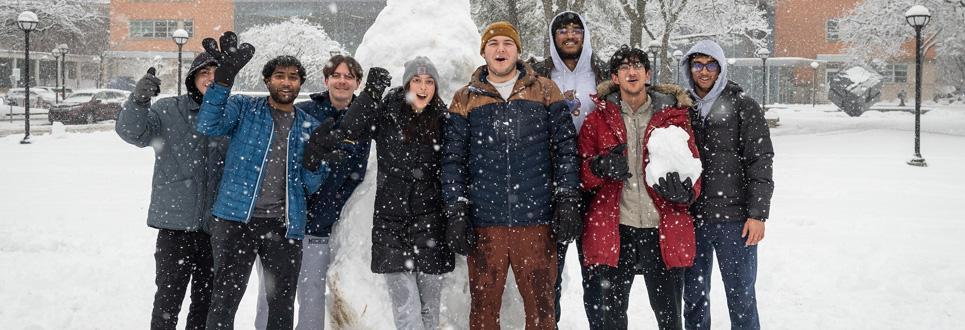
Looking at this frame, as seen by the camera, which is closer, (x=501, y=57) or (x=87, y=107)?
(x=501, y=57)

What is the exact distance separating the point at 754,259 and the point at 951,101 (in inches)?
1898

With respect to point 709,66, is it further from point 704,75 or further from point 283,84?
point 283,84

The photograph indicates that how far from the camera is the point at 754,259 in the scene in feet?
11.5

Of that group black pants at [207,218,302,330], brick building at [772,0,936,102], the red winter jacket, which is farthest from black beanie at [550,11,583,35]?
brick building at [772,0,936,102]

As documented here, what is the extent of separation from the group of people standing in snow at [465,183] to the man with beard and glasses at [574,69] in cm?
14

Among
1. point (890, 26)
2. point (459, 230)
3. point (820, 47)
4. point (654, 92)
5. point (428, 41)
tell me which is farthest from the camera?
point (820, 47)

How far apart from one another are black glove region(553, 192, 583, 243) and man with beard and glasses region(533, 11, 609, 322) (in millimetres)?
423

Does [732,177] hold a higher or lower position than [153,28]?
lower

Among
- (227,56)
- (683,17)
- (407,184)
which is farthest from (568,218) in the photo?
(683,17)

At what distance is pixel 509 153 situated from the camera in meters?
3.25

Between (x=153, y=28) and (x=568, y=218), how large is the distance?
48.7 meters

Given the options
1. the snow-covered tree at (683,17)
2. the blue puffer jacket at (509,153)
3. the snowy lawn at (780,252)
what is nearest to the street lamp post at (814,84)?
the snow-covered tree at (683,17)

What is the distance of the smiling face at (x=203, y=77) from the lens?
3.43 meters

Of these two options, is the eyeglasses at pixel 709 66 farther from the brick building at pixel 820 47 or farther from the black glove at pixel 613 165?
the brick building at pixel 820 47
